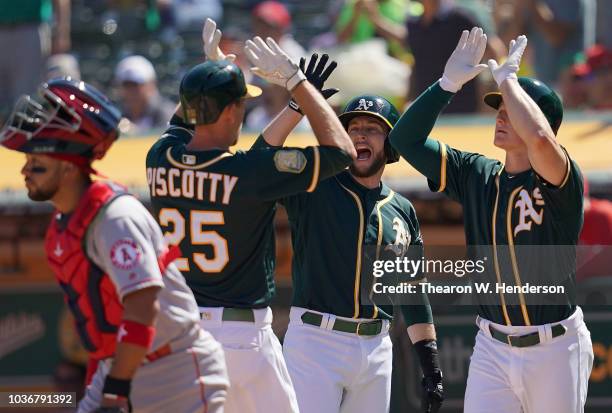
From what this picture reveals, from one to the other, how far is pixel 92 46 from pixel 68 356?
17.3 feet

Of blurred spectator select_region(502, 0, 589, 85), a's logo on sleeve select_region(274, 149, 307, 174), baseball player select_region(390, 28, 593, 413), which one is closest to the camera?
a's logo on sleeve select_region(274, 149, 307, 174)

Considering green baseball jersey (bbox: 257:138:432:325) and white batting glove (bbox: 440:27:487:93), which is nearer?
white batting glove (bbox: 440:27:487:93)

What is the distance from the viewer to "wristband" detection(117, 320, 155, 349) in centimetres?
418

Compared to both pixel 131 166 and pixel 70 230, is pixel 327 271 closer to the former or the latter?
pixel 70 230

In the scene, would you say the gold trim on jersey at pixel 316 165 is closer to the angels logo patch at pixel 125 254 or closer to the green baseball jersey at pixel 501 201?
the green baseball jersey at pixel 501 201

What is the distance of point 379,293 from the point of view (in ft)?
19.5

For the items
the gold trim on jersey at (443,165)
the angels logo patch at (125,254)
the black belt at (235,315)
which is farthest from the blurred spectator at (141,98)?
the angels logo patch at (125,254)

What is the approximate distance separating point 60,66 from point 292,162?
243 inches

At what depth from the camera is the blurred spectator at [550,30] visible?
10172mm

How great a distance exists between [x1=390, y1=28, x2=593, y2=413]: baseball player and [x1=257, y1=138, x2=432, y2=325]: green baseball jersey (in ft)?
1.21

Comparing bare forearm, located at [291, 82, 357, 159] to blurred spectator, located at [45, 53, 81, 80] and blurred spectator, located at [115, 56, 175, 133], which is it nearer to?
blurred spectator, located at [115, 56, 175, 133]

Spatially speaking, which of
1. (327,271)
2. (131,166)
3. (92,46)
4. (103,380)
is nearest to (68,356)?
(131,166)

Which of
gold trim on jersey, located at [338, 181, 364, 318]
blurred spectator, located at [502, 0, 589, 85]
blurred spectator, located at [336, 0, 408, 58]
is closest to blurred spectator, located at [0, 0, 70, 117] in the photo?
blurred spectator, located at [336, 0, 408, 58]

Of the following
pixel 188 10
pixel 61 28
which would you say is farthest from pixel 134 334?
pixel 188 10
